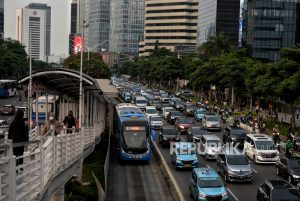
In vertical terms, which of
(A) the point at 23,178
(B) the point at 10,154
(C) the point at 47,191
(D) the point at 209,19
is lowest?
(C) the point at 47,191

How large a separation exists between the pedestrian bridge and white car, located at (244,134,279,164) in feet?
33.9

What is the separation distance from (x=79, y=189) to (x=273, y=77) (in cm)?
3308

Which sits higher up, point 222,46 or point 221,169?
point 222,46

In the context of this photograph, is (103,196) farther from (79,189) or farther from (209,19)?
(209,19)

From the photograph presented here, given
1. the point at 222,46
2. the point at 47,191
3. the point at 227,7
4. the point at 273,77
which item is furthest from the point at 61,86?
the point at 227,7

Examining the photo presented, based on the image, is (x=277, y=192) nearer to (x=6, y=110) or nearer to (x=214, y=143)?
(x=214, y=143)

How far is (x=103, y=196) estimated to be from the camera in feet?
71.4

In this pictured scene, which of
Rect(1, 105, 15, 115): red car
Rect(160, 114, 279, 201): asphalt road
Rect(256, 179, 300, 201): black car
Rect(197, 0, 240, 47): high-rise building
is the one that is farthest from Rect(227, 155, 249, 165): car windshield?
Rect(197, 0, 240, 47): high-rise building

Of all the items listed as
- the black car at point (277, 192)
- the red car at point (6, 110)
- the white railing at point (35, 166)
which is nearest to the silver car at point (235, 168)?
the black car at point (277, 192)

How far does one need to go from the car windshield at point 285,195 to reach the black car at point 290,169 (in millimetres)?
5759

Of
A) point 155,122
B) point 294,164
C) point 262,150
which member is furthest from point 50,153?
point 155,122

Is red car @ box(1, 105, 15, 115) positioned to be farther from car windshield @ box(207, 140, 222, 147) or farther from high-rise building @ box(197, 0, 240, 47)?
high-rise building @ box(197, 0, 240, 47)

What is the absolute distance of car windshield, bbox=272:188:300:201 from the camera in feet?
66.5

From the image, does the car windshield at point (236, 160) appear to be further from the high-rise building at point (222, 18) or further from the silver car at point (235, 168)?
the high-rise building at point (222, 18)
